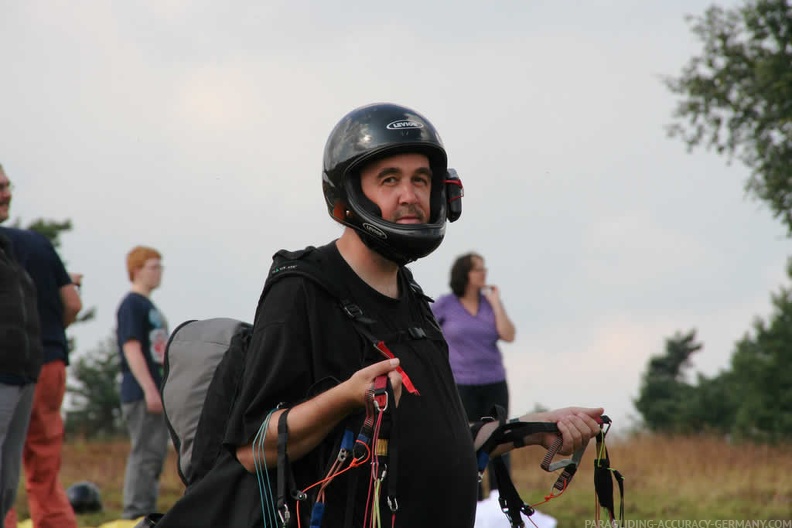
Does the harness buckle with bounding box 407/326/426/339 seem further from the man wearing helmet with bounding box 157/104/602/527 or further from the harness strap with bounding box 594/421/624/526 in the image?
the harness strap with bounding box 594/421/624/526

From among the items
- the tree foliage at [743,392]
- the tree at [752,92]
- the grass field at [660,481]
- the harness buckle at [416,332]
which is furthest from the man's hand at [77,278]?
the tree foliage at [743,392]

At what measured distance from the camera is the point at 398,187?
11.8 ft

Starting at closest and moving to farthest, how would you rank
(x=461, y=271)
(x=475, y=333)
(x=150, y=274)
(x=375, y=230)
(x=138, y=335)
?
(x=375, y=230), (x=138, y=335), (x=150, y=274), (x=475, y=333), (x=461, y=271)

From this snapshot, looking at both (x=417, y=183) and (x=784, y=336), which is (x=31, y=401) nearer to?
(x=417, y=183)

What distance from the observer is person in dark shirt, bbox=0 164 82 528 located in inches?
290

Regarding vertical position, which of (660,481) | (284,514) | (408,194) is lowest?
(660,481)

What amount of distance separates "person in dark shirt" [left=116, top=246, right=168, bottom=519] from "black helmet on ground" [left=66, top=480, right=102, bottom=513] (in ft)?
5.67

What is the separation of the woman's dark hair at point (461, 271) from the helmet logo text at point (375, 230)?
7.35m

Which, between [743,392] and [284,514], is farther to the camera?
[743,392]

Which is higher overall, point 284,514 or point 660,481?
point 284,514

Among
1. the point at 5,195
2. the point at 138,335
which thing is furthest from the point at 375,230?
the point at 138,335

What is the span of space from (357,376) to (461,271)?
790 cm

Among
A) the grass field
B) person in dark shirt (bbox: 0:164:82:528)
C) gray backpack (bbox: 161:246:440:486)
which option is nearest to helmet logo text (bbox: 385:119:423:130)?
gray backpack (bbox: 161:246:440:486)

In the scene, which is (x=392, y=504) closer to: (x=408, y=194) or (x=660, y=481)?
(x=408, y=194)
